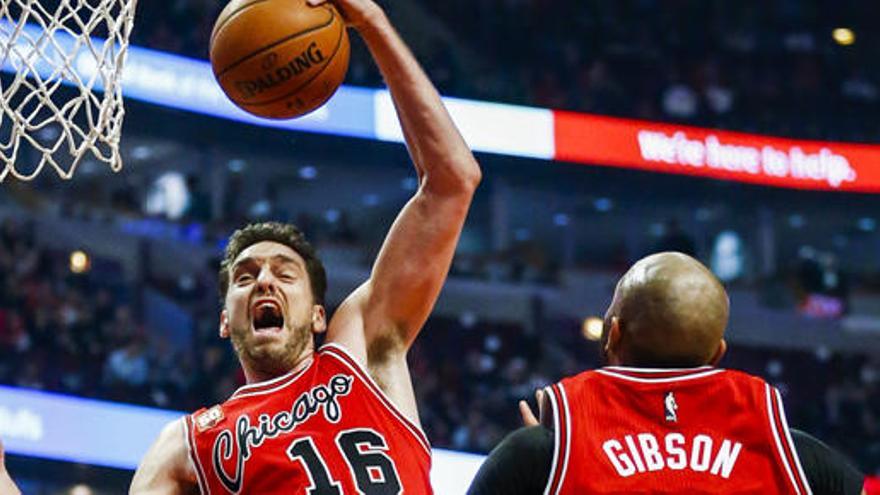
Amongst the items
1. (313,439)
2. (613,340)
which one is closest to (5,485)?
(313,439)

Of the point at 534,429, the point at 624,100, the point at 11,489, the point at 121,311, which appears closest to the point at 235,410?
the point at 11,489

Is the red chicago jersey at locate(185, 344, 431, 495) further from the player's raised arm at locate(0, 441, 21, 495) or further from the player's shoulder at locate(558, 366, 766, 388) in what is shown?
the player's shoulder at locate(558, 366, 766, 388)

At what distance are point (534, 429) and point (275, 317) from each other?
1.04m

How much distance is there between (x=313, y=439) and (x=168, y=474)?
331mm

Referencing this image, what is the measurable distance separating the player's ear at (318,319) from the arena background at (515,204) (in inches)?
325

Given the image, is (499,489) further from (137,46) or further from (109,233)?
(109,233)

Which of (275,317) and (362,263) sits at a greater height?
(275,317)

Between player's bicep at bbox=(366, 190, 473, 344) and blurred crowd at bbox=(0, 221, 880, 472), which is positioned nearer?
player's bicep at bbox=(366, 190, 473, 344)

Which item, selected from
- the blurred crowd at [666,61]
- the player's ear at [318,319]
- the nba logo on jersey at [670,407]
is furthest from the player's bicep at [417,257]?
the blurred crowd at [666,61]

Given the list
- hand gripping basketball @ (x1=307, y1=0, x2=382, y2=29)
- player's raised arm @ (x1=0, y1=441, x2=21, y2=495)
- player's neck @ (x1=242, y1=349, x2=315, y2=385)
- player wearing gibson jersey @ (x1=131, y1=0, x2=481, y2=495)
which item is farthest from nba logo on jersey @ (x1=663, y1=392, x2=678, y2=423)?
player's raised arm @ (x1=0, y1=441, x2=21, y2=495)

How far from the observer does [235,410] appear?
3.02 m

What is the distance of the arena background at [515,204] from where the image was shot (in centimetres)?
1248

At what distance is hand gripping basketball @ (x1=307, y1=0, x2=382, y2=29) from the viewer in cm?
302

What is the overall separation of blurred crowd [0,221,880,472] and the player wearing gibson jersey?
8190 mm
